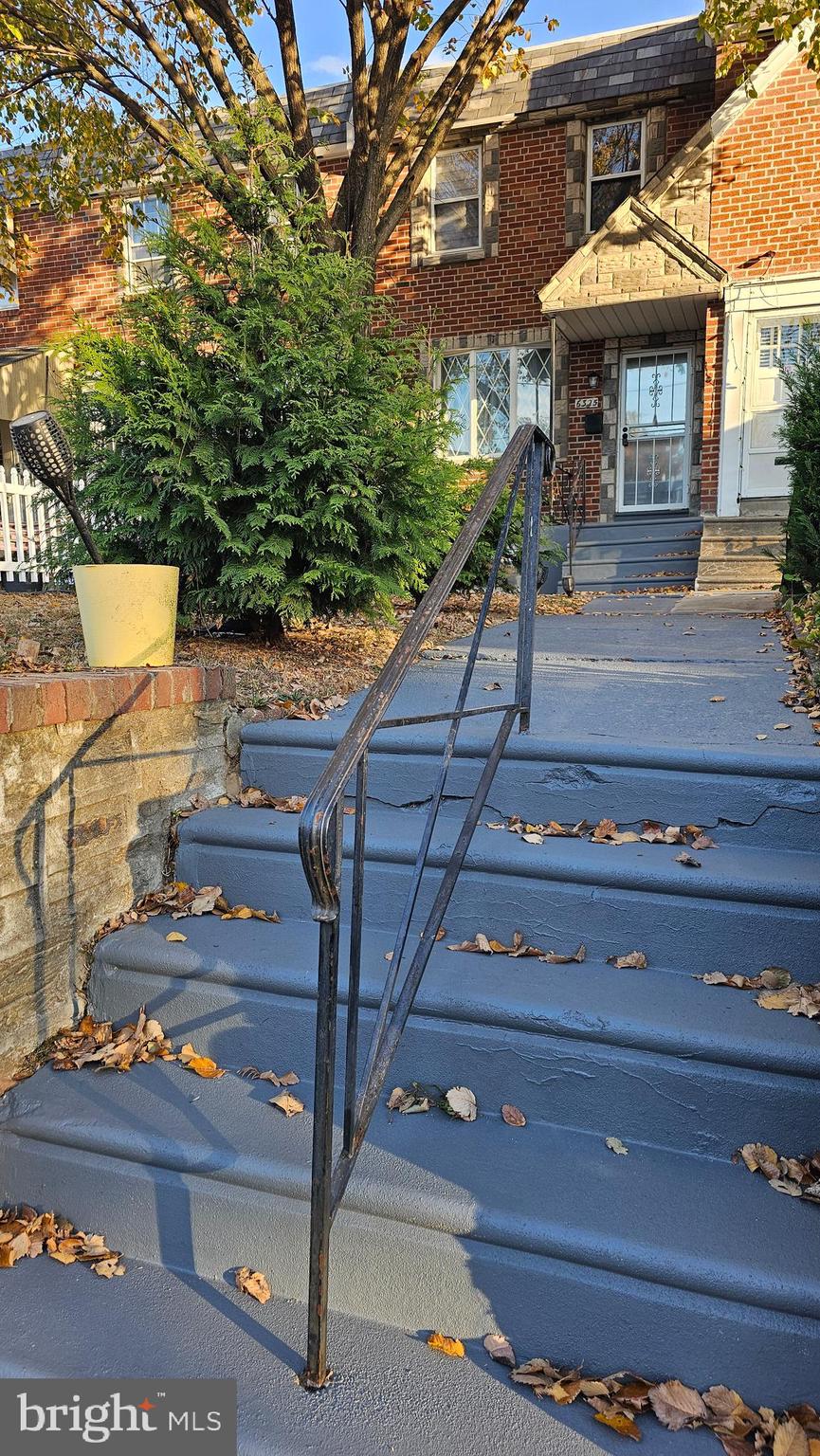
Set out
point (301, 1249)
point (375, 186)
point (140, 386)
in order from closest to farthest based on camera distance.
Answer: point (301, 1249), point (140, 386), point (375, 186)

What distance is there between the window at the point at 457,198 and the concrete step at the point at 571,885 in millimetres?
12004

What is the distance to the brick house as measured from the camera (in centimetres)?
1020

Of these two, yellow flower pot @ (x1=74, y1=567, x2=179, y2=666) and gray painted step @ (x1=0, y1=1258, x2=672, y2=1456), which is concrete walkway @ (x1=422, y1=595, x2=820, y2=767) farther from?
gray painted step @ (x1=0, y1=1258, x2=672, y2=1456)

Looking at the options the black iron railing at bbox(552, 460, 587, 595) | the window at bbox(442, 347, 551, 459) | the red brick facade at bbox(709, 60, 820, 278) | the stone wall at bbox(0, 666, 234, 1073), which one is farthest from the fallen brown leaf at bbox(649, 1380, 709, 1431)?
the window at bbox(442, 347, 551, 459)

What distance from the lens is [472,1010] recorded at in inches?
87.5

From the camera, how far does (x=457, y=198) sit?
41.3ft

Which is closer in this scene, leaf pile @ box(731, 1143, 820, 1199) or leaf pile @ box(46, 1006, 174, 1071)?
leaf pile @ box(731, 1143, 820, 1199)

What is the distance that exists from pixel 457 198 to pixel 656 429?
438 centimetres

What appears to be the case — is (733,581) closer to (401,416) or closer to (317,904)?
(401,416)

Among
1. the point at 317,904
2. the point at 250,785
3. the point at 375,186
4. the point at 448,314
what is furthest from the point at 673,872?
the point at 448,314

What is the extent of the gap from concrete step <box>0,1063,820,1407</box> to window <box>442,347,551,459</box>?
36.4ft

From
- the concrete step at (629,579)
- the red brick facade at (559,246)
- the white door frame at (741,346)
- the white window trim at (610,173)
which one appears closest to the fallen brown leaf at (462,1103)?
the red brick facade at (559,246)

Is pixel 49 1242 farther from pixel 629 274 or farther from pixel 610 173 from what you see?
pixel 610 173

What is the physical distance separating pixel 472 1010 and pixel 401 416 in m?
3.15
